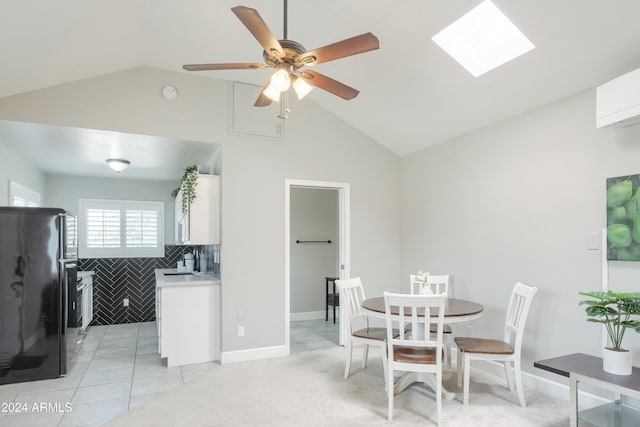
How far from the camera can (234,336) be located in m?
4.05

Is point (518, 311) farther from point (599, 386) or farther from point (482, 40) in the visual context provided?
point (482, 40)

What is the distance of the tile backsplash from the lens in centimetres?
593

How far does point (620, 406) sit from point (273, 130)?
12.6 feet

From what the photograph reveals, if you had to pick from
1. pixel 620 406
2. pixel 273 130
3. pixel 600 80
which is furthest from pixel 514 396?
pixel 273 130

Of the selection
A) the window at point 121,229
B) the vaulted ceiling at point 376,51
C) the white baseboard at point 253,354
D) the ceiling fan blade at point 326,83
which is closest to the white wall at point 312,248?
the white baseboard at point 253,354

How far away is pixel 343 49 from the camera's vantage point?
80.8 inches

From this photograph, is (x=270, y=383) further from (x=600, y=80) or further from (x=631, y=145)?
(x=600, y=80)

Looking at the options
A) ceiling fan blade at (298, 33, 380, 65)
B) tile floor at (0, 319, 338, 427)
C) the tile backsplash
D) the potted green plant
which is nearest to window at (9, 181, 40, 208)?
the tile backsplash

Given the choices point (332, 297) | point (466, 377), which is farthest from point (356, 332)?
point (332, 297)

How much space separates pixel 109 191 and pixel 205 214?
10.1 ft

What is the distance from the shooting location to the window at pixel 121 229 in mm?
6109

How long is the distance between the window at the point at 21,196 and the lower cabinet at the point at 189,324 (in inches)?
85.0

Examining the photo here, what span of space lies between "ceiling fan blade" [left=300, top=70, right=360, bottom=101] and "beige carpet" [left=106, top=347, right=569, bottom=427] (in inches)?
91.4

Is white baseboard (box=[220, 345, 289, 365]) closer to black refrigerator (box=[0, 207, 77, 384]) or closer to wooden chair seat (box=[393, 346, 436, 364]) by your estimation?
black refrigerator (box=[0, 207, 77, 384])
